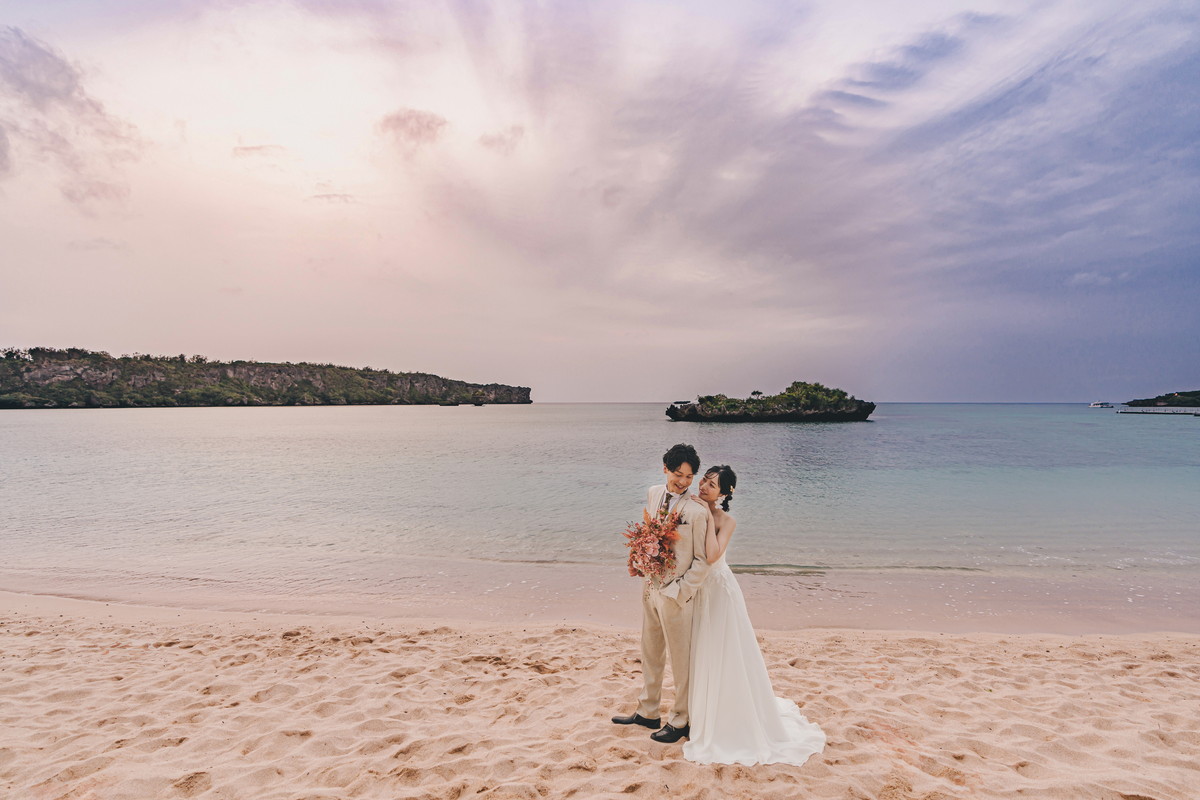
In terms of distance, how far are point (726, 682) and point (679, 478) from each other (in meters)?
1.92

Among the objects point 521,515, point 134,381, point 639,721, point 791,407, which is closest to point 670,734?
point 639,721

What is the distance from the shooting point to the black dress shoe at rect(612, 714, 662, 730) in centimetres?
512

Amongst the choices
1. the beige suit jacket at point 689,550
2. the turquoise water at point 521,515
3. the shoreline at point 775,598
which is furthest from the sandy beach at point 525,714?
the turquoise water at point 521,515

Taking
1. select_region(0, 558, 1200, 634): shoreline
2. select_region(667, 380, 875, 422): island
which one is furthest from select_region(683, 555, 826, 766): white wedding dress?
select_region(667, 380, 875, 422): island

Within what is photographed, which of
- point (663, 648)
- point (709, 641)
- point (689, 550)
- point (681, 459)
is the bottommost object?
point (663, 648)

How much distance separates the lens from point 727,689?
15.4ft

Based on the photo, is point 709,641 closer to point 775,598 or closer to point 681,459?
point 681,459

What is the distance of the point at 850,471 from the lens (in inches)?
1209

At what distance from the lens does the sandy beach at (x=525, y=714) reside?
4211 millimetres

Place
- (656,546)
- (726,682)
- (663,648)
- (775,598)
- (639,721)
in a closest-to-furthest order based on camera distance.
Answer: (656,546) < (726,682) < (663,648) < (639,721) < (775,598)

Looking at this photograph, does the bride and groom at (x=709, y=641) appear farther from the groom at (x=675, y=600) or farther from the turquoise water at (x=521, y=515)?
the turquoise water at (x=521, y=515)

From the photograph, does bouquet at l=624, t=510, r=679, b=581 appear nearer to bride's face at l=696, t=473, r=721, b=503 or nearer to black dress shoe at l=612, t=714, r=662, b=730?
bride's face at l=696, t=473, r=721, b=503

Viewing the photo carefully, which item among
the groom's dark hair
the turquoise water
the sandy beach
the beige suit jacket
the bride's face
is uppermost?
the groom's dark hair

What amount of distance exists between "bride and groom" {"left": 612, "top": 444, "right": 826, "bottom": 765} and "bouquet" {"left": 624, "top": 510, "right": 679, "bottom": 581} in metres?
0.06
